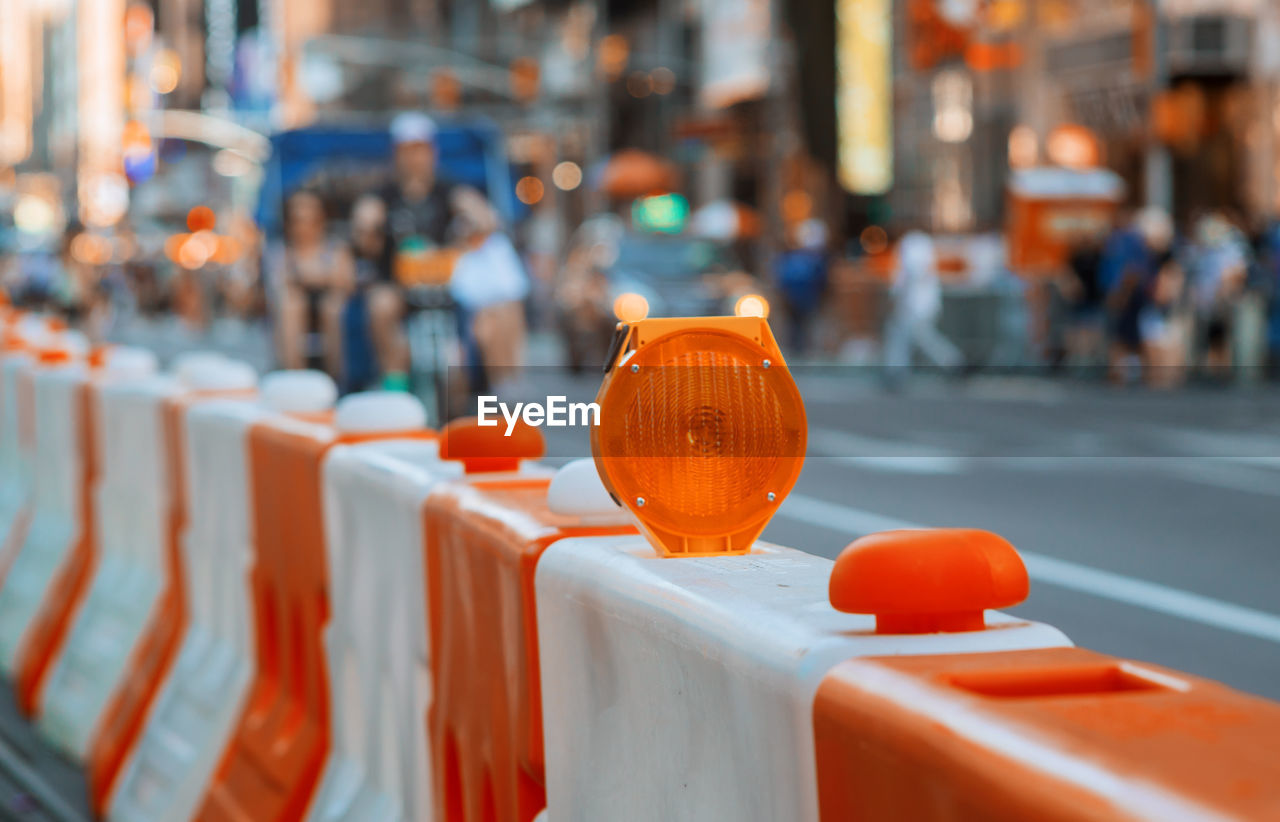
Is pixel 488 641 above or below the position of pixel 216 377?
below

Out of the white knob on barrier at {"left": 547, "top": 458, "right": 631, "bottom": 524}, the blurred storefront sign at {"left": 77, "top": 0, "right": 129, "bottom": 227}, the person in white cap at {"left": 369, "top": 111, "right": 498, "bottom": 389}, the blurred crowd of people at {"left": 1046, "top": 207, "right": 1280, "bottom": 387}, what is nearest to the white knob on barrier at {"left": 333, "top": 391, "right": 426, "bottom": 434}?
the white knob on barrier at {"left": 547, "top": 458, "right": 631, "bottom": 524}

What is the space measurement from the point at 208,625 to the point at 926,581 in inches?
138

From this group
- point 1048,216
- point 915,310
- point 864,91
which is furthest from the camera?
point 864,91

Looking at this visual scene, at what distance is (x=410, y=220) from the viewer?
15.2 metres

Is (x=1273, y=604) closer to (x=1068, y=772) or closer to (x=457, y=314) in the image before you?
(x=1068, y=772)

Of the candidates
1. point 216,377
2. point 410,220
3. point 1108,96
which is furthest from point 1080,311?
point 216,377

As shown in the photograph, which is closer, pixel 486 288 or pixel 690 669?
pixel 690 669

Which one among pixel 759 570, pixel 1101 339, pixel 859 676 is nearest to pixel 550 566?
pixel 759 570

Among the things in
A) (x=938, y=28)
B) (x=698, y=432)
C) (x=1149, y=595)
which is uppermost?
(x=938, y=28)

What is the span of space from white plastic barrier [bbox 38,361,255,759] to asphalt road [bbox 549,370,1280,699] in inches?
95.4

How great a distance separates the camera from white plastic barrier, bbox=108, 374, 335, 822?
4.89 metres

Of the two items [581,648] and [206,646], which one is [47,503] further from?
[581,648]

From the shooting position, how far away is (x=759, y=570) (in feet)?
8.77

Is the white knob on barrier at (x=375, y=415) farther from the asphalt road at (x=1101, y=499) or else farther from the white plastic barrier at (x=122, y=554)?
the asphalt road at (x=1101, y=499)
